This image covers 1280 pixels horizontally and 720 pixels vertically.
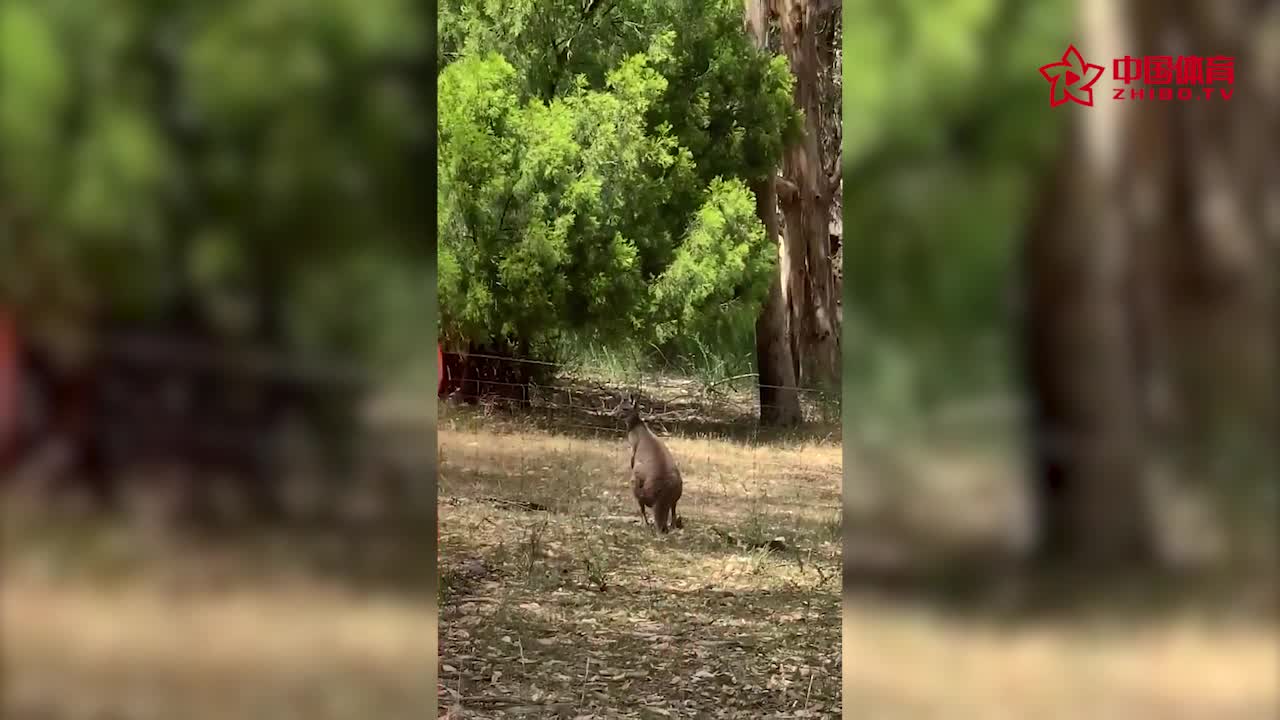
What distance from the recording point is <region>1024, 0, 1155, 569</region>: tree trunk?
150cm

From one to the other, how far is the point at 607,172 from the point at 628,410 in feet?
2.72

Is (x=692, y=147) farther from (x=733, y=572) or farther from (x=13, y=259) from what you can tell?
(x=13, y=259)

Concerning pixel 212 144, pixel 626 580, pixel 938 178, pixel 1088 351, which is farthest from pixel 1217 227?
pixel 626 580

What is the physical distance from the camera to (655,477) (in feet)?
11.3

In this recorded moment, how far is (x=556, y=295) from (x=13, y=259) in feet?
8.53

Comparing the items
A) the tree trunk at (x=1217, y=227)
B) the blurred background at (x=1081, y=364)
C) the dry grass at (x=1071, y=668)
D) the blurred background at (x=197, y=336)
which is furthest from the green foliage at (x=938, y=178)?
the blurred background at (x=197, y=336)

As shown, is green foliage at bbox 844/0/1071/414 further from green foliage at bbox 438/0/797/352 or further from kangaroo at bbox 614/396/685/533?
kangaroo at bbox 614/396/685/533

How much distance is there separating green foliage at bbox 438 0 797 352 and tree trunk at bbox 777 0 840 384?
0.08 metres

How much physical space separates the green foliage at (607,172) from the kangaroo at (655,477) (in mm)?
358

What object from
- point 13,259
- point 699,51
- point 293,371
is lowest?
point 293,371

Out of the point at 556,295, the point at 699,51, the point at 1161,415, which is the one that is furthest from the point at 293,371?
the point at 699,51

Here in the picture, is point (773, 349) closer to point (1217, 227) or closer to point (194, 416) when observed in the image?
point (1217, 227)

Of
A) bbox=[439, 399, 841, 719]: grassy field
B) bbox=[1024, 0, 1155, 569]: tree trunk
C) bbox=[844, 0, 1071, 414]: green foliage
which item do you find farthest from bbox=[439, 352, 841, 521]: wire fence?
bbox=[1024, 0, 1155, 569]: tree trunk

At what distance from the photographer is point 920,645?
71.1 inches
